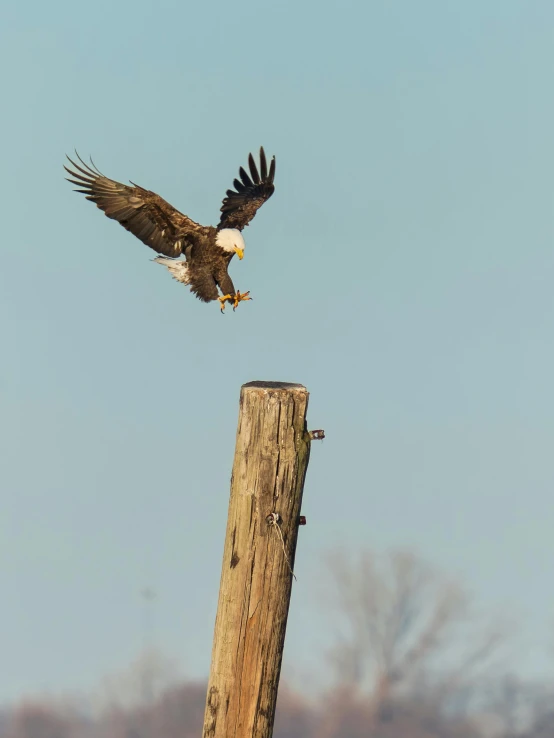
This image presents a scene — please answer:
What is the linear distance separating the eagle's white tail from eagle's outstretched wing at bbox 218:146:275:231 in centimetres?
75

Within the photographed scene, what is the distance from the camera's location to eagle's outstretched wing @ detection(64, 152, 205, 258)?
10.7 metres

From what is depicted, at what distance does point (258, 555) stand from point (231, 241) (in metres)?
5.83

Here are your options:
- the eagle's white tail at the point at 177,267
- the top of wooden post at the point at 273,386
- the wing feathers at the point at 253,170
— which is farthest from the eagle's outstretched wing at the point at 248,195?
the top of wooden post at the point at 273,386

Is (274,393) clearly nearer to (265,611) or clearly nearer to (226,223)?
(265,611)

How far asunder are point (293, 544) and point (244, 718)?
96 cm

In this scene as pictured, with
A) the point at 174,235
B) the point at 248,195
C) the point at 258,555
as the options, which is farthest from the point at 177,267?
the point at 258,555

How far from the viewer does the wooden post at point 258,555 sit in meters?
5.56

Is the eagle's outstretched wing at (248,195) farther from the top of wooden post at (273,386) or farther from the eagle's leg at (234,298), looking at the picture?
the top of wooden post at (273,386)

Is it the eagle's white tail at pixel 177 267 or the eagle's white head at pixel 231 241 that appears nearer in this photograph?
the eagle's white head at pixel 231 241

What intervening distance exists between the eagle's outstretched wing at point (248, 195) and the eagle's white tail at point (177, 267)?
0.75 metres

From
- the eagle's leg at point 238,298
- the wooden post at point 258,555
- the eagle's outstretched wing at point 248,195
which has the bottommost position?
the wooden post at point 258,555

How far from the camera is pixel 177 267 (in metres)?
11.2

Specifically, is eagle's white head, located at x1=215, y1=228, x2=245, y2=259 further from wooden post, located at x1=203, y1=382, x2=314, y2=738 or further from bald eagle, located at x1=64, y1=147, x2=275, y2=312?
wooden post, located at x1=203, y1=382, x2=314, y2=738

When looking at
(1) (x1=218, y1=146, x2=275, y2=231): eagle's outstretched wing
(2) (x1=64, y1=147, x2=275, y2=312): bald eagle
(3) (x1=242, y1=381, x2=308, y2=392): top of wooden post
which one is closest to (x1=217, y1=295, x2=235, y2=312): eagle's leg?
(2) (x1=64, y1=147, x2=275, y2=312): bald eagle
